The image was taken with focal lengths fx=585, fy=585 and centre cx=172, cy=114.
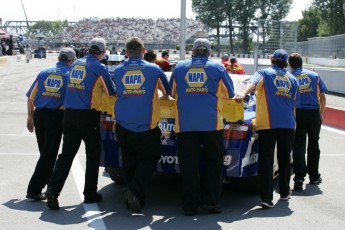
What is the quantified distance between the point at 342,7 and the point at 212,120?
95774mm

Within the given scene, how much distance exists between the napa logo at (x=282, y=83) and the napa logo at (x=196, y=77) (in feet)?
3.35

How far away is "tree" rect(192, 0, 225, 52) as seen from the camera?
377 feet

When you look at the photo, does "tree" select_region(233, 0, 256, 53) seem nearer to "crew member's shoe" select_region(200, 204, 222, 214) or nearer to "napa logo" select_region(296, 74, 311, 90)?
"napa logo" select_region(296, 74, 311, 90)

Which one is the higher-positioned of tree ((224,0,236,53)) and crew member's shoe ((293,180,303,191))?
tree ((224,0,236,53))

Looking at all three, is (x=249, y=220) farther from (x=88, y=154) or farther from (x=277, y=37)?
(x=277, y=37)

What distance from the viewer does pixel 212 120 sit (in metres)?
6.05

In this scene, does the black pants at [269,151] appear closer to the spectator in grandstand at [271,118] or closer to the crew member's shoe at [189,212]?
the spectator in grandstand at [271,118]

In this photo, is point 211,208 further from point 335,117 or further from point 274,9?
point 274,9

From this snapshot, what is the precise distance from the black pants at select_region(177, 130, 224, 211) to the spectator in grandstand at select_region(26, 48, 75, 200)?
4.97 ft

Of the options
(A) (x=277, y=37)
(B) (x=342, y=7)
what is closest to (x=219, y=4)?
(B) (x=342, y=7)

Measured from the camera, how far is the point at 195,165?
618 cm

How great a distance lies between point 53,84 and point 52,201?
1349 mm

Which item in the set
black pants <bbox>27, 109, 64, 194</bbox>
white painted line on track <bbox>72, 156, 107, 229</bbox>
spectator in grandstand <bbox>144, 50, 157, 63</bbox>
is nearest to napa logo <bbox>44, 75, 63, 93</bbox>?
black pants <bbox>27, 109, 64, 194</bbox>

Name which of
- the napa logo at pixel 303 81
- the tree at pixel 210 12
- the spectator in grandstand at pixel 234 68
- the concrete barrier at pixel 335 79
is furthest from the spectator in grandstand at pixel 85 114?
the tree at pixel 210 12
